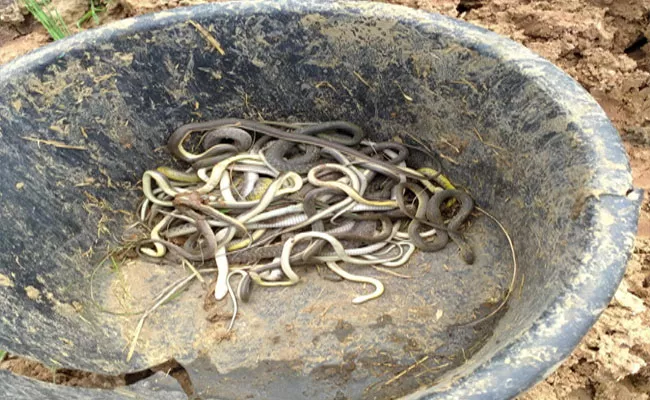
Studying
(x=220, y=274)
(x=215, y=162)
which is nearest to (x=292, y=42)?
(x=215, y=162)

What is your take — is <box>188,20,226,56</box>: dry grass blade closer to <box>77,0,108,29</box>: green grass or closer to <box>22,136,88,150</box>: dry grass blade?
<box>22,136,88,150</box>: dry grass blade

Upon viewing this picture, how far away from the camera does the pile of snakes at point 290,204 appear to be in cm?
171

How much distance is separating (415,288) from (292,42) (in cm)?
81

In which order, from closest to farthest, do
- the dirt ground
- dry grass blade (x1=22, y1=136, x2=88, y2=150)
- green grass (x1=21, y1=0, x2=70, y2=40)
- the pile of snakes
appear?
the dirt ground < dry grass blade (x1=22, y1=136, x2=88, y2=150) < the pile of snakes < green grass (x1=21, y1=0, x2=70, y2=40)

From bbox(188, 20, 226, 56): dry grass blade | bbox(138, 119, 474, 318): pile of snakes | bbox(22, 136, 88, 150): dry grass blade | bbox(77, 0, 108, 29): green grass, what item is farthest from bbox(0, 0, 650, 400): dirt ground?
bbox(188, 20, 226, 56): dry grass blade

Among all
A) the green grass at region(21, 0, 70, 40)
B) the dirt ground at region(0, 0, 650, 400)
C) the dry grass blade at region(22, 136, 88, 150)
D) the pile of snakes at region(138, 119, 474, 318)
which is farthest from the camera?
the green grass at region(21, 0, 70, 40)

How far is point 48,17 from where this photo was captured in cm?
256

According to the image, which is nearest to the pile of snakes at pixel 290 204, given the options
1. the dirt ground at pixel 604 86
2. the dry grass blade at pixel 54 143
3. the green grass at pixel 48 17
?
the dry grass blade at pixel 54 143

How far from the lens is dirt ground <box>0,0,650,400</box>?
1454 mm

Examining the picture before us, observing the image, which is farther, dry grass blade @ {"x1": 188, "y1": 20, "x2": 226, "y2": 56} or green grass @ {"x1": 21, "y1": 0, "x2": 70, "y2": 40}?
green grass @ {"x1": 21, "y1": 0, "x2": 70, "y2": 40}

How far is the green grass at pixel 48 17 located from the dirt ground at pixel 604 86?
0.52 ft

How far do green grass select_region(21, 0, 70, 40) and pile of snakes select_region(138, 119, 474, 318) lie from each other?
1.10 metres

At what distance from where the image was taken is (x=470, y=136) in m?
1.59

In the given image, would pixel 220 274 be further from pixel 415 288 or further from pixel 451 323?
pixel 451 323
